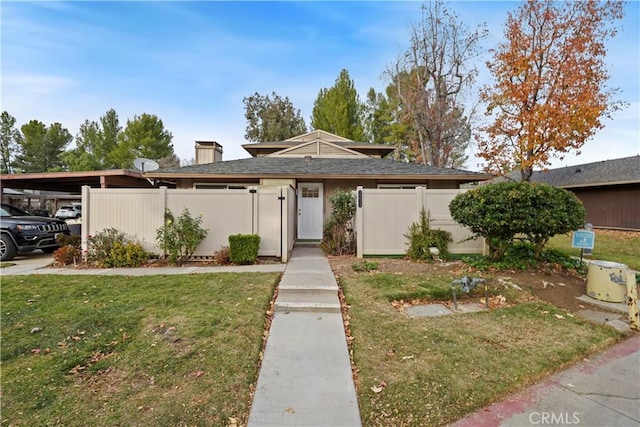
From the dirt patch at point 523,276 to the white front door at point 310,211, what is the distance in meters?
3.65

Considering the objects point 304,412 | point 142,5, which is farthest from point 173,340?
point 142,5

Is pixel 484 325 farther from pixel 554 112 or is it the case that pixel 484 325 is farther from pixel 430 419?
pixel 554 112

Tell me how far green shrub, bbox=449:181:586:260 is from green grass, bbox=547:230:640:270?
3.57 ft

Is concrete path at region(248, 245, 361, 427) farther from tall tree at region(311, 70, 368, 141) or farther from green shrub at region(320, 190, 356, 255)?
tall tree at region(311, 70, 368, 141)

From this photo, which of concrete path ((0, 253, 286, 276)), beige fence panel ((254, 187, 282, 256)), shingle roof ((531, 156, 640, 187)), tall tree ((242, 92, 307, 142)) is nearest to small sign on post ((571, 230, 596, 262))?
concrete path ((0, 253, 286, 276))

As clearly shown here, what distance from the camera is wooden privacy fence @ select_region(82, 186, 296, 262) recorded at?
7.74m

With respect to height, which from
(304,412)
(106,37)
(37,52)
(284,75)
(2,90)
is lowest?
(304,412)

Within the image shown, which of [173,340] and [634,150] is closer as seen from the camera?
[173,340]

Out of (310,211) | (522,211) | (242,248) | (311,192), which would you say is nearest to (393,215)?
(522,211)

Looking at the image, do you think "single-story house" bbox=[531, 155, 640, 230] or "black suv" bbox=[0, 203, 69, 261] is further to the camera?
"single-story house" bbox=[531, 155, 640, 230]

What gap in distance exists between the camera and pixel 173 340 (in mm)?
3398

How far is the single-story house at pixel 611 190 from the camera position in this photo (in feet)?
49.8

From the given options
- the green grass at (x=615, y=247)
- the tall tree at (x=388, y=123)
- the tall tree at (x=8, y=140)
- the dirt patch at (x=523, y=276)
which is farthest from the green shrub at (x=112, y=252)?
the tall tree at (x=8, y=140)

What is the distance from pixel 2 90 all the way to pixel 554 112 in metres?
20.6
